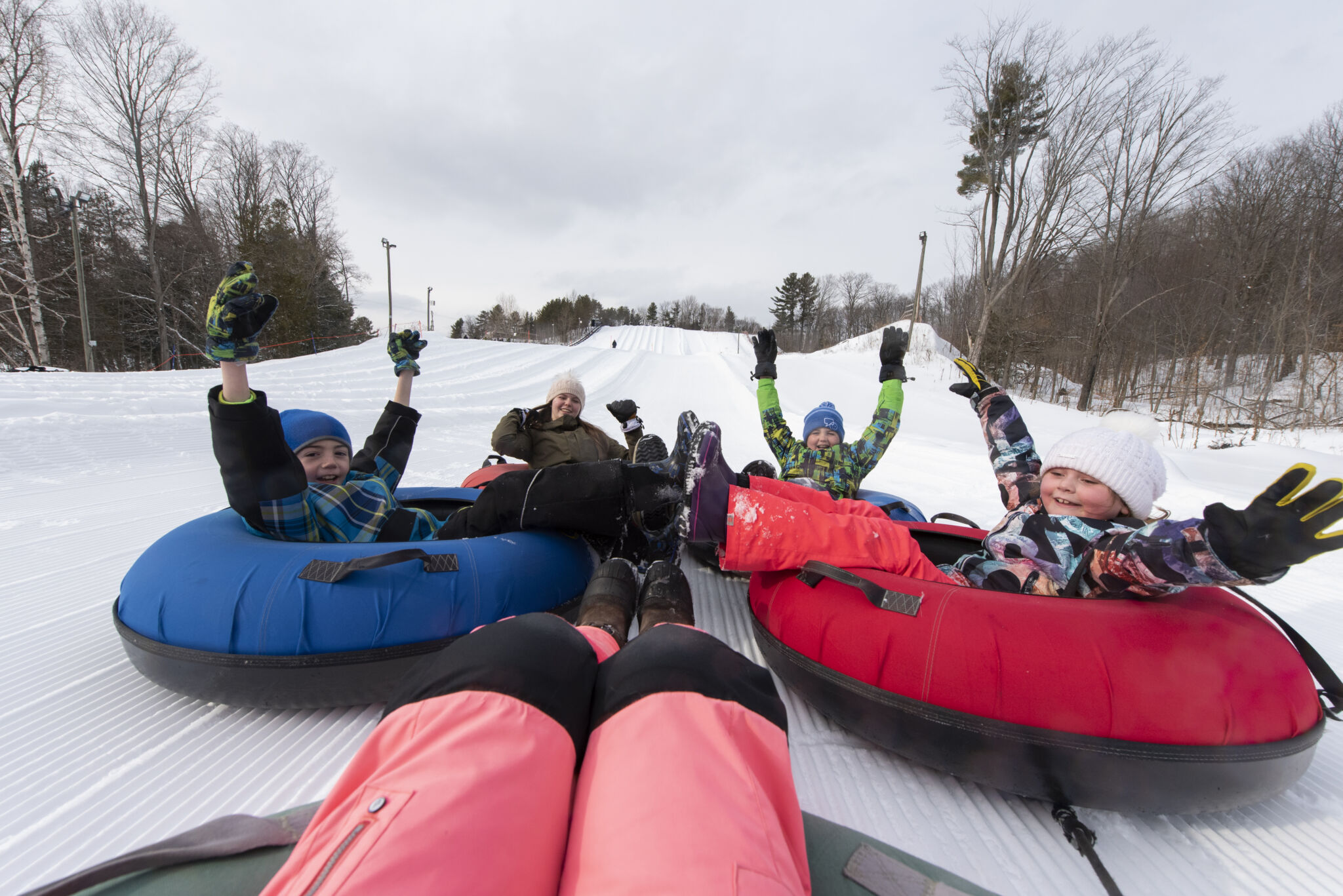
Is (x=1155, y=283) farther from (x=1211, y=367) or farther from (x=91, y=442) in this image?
(x=91, y=442)

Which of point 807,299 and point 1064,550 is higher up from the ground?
point 807,299

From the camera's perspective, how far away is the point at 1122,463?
1604 millimetres

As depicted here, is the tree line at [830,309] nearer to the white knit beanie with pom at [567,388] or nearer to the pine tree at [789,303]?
the pine tree at [789,303]

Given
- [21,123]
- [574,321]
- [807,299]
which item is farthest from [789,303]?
[21,123]

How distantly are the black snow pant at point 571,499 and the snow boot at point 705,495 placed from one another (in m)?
0.15

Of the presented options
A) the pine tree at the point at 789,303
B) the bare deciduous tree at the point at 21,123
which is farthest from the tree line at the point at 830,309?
the bare deciduous tree at the point at 21,123

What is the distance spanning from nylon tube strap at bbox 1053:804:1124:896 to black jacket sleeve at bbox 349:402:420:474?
2535 millimetres

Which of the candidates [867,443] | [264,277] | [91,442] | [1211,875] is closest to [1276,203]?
[867,443]

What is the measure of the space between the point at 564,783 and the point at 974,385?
2.57 m

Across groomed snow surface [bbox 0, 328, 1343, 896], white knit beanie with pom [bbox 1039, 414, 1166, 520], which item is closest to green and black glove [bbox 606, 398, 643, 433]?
groomed snow surface [bbox 0, 328, 1343, 896]

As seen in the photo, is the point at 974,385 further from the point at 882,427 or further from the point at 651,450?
the point at 651,450

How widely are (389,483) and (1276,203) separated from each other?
19.7 meters

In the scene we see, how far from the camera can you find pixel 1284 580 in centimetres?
280

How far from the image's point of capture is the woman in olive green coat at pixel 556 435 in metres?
3.41
